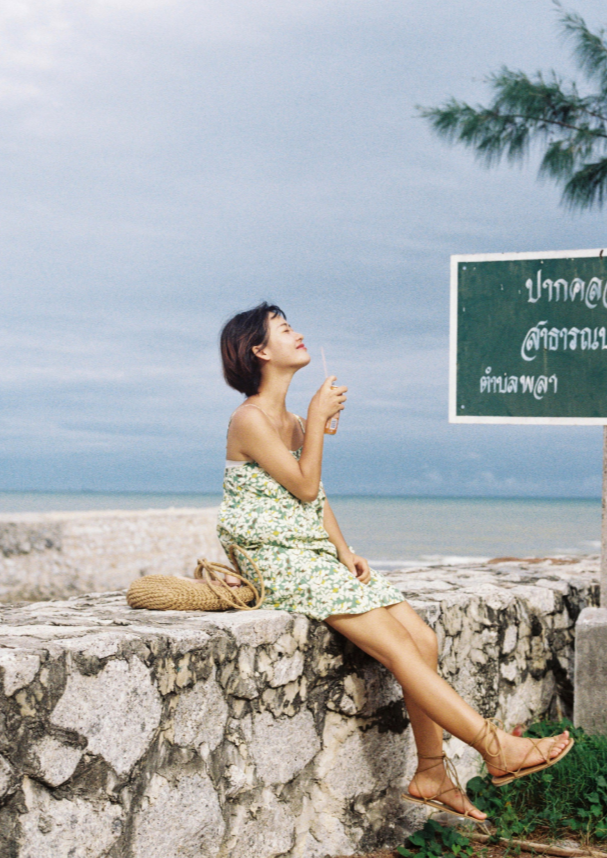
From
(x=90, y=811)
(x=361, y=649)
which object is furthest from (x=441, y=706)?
(x=90, y=811)

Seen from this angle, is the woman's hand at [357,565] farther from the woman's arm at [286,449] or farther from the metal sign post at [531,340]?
the metal sign post at [531,340]

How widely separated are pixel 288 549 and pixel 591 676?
142cm

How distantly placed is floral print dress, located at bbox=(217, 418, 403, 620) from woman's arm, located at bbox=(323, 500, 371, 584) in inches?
1.4

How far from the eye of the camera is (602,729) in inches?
124

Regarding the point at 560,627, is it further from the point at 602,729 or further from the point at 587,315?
the point at 587,315

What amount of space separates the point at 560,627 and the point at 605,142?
11.6 ft

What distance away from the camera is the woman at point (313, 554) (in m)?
2.38

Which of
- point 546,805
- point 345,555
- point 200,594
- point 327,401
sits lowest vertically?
point 546,805

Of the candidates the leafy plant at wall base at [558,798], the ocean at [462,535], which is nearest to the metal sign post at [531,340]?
the leafy plant at wall base at [558,798]

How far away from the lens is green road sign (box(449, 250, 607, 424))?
11.5 ft

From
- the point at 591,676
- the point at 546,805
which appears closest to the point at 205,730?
the point at 546,805

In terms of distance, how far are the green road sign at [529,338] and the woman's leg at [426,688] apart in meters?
1.41

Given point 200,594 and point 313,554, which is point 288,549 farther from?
point 200,594

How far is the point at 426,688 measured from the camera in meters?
2.38
